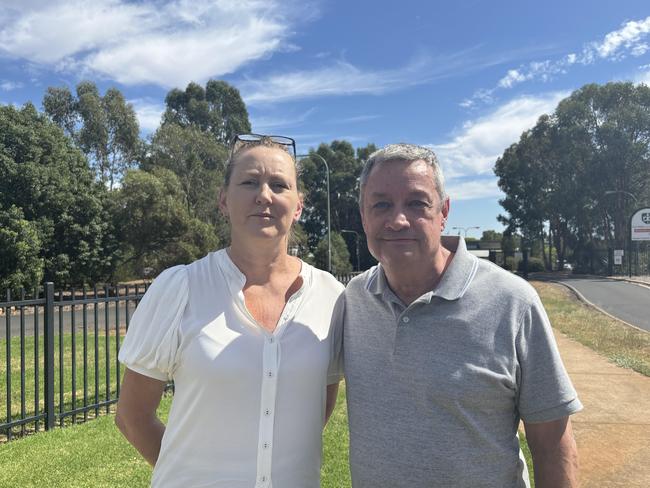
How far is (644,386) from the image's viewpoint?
727cm

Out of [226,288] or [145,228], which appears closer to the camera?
[226,288]

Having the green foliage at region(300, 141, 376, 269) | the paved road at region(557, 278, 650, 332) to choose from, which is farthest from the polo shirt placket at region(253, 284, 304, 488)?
the green foliage at region(300, 141, 376, 269)

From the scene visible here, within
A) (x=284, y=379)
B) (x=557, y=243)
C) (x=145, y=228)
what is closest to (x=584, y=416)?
(x=284, y=379)

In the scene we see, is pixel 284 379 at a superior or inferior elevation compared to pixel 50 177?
inferior

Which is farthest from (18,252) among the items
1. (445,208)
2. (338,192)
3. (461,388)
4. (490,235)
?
(490,235)

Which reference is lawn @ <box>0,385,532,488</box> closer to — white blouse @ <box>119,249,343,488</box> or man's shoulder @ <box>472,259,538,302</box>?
white blouse @ <box>119,249,343,488</box>

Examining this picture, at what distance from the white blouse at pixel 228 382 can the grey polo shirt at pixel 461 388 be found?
9.4 inches

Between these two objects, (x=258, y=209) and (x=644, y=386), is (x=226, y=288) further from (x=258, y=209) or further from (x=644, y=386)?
(x=644, y=386)

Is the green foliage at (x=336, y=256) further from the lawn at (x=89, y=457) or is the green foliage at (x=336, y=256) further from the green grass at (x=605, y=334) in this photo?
the lawn at (x=89, y=457)

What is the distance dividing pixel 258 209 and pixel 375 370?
739 mm

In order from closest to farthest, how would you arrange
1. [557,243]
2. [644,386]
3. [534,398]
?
1. [534,398]
2. [644,386]
3. [557,243]

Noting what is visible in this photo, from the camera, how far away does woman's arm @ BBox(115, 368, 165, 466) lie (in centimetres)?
193

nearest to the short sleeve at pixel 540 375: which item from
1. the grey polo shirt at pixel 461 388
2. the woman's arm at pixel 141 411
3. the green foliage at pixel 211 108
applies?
the grey polo shirt at pixel 461 388

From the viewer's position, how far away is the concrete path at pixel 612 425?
4.45m
